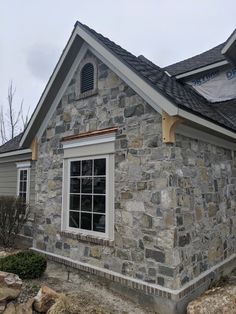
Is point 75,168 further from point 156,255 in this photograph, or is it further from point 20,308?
point 20,308

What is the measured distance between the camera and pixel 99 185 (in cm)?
595

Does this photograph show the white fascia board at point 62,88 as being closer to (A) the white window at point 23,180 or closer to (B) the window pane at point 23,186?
(A) the white window at point 23,180

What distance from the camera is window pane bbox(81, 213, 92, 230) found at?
605 centimetres

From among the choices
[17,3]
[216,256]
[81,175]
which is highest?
[17,3]

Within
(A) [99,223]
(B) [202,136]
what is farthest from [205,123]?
(A) [99,223]

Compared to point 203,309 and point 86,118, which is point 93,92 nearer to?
point 86,118

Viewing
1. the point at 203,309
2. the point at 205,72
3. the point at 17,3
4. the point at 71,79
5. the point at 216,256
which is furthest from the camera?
the point at 17,3

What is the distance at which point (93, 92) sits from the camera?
6.26 meters

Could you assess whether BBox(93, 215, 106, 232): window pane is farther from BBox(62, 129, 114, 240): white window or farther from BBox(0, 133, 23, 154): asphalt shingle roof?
BBox(0, 133, 23, 154): asphalt shingle roof

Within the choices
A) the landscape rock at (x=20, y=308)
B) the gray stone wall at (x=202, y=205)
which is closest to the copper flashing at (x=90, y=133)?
the gray stone wall at (x=202, y=205)

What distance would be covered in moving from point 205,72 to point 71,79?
14.7ft

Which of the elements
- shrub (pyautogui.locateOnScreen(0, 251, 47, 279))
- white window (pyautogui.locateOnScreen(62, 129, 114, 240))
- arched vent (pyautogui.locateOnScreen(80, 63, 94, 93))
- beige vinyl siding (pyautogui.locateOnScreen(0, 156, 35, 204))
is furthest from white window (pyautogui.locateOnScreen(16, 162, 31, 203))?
arched vent (pyautogui.locateOnScreen(80, 63, 94, 93))

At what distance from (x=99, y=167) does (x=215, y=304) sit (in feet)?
10.4

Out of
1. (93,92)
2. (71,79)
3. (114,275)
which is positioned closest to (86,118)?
(93,92)
